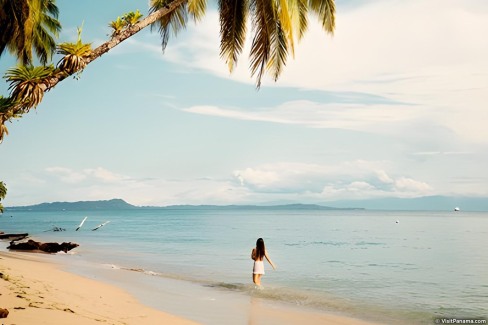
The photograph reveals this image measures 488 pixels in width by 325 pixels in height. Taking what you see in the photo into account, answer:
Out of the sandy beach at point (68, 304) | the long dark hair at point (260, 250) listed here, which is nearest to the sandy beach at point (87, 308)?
the sandy beach at point (68, 304)

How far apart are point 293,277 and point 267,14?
16295 millimetres

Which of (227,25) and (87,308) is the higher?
(227,25)

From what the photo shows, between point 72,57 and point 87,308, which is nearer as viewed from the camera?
point 72,57

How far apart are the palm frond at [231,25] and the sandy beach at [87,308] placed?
22.8 ft

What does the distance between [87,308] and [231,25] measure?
835cm

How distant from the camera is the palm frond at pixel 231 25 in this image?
1248 cm

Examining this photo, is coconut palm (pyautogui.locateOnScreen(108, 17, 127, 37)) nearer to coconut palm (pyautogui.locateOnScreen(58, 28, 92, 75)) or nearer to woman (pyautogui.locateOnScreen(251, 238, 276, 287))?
coconut palm (pyautogui.locateOnScreen(58, 28, 92, 75))

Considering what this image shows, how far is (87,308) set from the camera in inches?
420

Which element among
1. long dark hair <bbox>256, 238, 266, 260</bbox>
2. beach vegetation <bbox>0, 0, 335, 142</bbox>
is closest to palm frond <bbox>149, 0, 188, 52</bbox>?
beach vegetation <bbox>0, 0, 335, 142</bbox>

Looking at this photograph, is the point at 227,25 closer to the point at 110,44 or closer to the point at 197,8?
the point at 197,8

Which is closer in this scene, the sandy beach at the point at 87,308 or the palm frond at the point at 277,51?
the sandy beach at the point at 87,308

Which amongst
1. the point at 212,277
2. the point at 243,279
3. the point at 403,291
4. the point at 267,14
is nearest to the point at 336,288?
the point at 403,291

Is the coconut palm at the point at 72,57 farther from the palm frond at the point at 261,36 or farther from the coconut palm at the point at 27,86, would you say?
the palm frond at the point at 261,36

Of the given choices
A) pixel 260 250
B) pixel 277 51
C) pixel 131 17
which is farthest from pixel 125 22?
pixel 260 250
